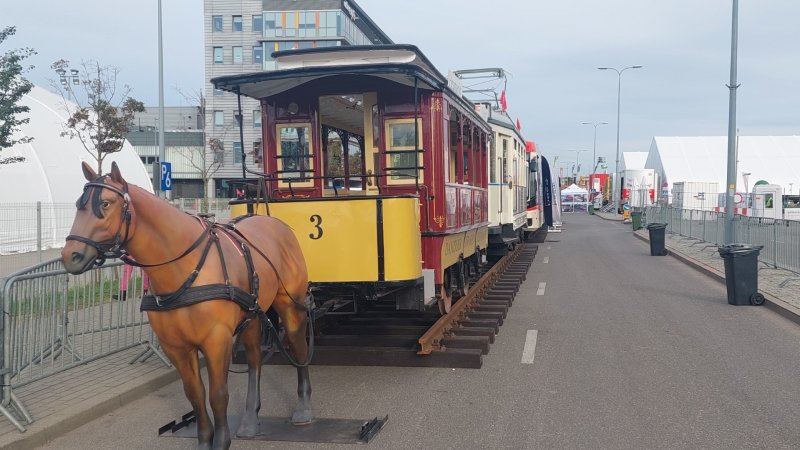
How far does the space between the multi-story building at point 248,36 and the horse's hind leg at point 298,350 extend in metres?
54.7

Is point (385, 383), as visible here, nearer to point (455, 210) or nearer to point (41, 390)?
point (455, 210)

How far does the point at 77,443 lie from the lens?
5.70 metres

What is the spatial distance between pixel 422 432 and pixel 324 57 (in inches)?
173

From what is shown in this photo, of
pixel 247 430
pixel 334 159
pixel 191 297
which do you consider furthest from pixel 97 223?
pixel 334 159

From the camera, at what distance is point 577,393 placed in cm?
680

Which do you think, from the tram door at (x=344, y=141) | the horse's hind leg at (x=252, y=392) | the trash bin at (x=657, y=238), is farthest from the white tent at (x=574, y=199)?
the horse's hind leg at (x=252, y=392)

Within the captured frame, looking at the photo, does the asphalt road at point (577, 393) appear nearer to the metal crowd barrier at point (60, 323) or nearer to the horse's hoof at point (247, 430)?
the horse's hoof at point (247, 430)

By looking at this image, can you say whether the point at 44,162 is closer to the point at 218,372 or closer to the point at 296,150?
the point at 296,150

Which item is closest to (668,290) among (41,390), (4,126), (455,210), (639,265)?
(639,265)

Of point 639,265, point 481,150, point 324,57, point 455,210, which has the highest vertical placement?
point 324,57

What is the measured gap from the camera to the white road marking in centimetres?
823

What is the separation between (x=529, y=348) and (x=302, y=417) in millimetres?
3746

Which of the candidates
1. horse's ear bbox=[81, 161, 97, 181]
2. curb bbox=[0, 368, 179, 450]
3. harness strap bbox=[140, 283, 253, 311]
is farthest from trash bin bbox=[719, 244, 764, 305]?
horse's ear bbox=[81, 161, 97, 181]

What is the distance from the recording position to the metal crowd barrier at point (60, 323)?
5844 millimetres
